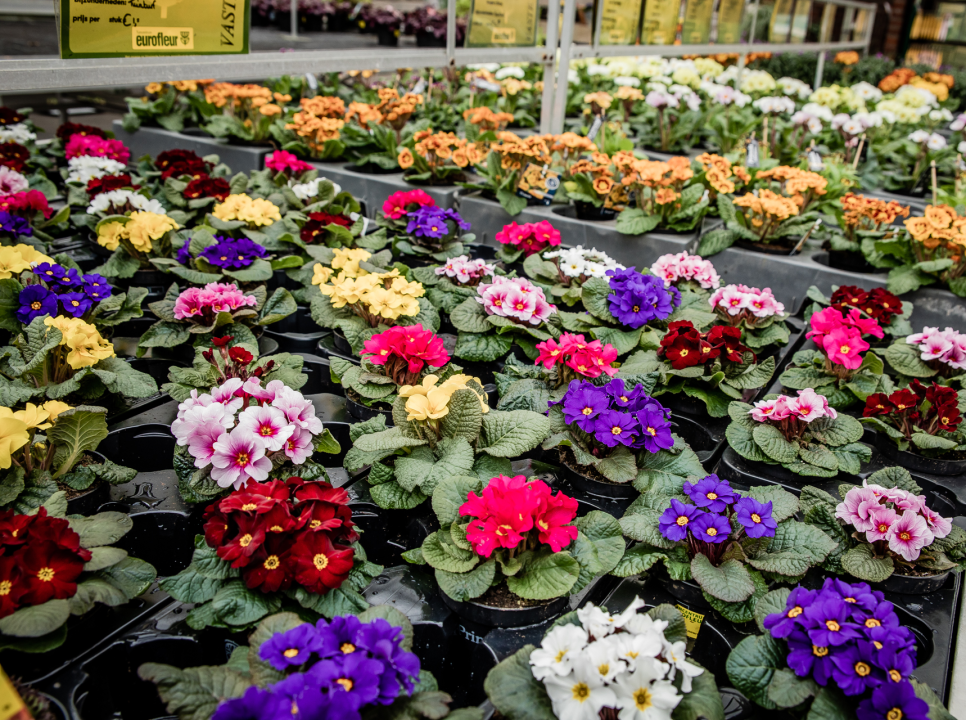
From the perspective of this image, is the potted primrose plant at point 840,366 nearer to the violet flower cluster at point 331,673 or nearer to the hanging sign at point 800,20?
the violet flower cluster at point 331,673

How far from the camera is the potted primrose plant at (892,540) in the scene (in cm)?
140

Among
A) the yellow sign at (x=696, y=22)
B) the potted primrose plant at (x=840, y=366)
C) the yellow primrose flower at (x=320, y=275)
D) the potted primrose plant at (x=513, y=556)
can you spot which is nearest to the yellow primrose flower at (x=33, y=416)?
the potted primrose plant at (x=513, y=556)

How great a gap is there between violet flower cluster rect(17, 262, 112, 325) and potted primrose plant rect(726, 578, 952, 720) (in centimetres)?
178

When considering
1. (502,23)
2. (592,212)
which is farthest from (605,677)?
(502,23)

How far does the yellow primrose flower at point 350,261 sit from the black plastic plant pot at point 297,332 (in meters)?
0.21

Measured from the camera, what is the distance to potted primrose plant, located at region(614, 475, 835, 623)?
4.35 feet

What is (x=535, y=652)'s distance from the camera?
41.2 inches

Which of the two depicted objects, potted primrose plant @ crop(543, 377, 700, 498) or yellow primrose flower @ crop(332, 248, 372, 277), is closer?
potted primrose plant @ crop(543, 377, 700, 498)

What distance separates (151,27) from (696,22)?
4.22m

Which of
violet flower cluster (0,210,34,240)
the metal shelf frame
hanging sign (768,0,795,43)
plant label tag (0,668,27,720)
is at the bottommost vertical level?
plant label tag (0,668,27,720)

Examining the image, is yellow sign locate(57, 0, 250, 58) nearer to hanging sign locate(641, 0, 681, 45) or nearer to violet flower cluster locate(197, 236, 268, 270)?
violet flower cluster locate(197, 236, 268, 270)

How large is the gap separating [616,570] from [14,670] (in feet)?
3.44

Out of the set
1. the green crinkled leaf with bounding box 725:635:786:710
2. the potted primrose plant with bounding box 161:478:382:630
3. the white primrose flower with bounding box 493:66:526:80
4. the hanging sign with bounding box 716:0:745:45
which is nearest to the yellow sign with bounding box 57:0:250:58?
the potted primrose plant with bounding box 161:478:382:630

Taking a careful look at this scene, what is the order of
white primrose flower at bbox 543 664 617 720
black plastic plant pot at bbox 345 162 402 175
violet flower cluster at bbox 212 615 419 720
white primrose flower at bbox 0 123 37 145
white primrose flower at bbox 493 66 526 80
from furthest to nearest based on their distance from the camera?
white primrose flower at bbox 493 66 526 80 → black plastic plant pot at bbox 345 162 402 175 → white primrose flower at bbox 0 123 37 145 → white primrose flower at bbox 543 664 617 720 → violet flower cluster at bbox 212 615 419 720
